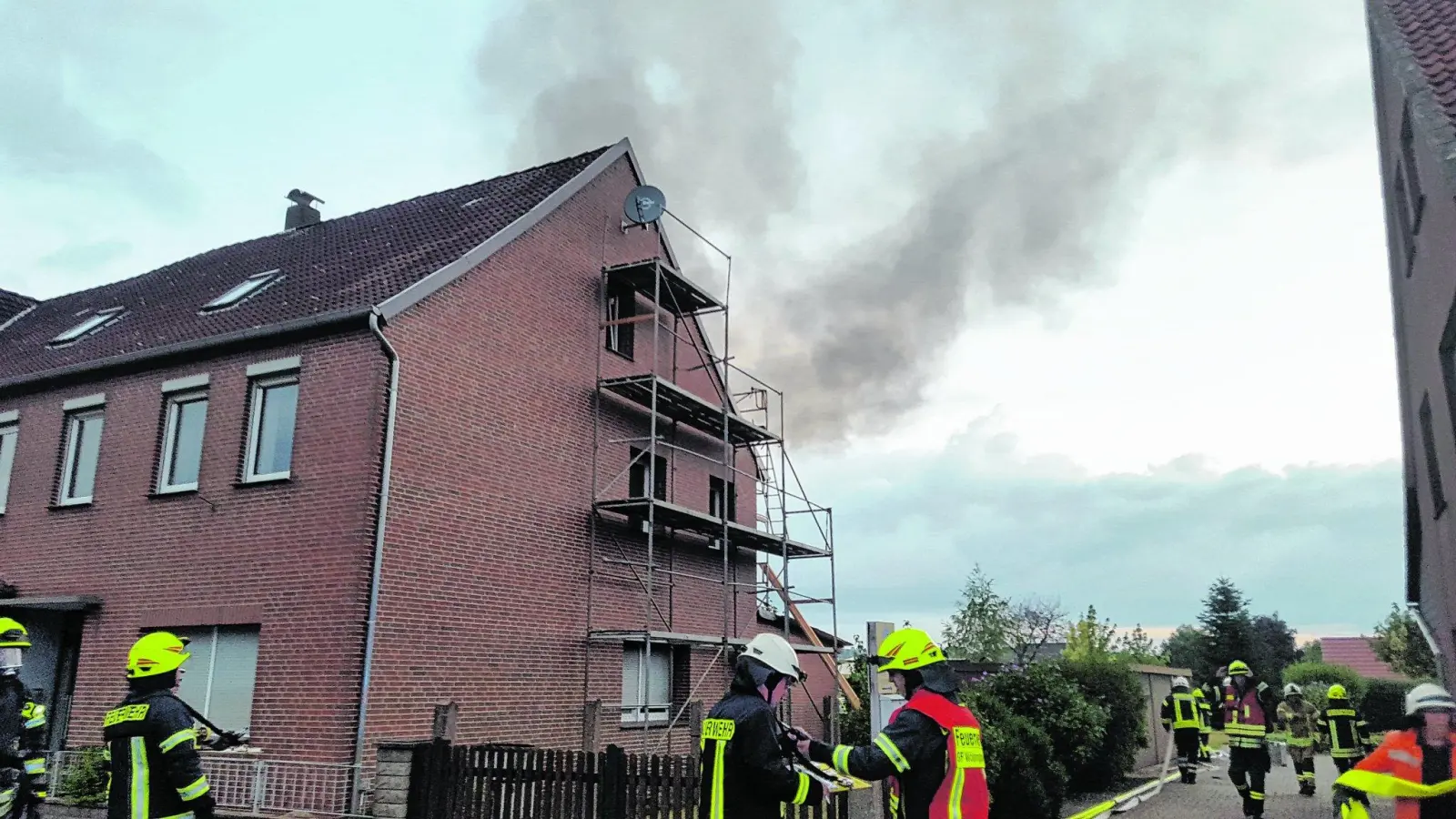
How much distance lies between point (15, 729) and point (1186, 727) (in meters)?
16.7

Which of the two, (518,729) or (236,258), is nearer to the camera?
(518,729)

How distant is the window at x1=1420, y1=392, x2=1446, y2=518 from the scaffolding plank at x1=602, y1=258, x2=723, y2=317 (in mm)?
10985

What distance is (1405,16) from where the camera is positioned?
10.7m

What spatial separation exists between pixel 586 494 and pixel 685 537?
2.85 metres

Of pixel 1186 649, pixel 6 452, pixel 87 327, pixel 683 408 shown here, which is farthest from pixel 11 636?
pixel 1186 649

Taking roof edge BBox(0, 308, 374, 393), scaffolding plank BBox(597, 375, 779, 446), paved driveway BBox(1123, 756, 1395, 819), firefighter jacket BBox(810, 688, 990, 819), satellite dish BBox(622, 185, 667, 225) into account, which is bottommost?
paved driveway BBox(1123, 756, 1395, 819)

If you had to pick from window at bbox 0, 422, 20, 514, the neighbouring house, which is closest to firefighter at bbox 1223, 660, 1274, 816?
the neighbouring house

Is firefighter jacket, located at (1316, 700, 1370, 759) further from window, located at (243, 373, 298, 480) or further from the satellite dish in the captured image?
window, located at (243, 373, 298, 480)

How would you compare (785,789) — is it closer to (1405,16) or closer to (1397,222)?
(1405,16)

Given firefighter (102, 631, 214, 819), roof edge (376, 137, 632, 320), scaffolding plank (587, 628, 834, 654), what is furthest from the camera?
scaffolding plank (587, 628, 834, 654)

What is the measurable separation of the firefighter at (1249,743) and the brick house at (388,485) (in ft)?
25.0

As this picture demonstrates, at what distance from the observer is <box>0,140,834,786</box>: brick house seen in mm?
11906

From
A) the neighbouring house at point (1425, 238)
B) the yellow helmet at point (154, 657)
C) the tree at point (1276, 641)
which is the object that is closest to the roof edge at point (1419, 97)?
the neighbouring house at point (1425, 238)

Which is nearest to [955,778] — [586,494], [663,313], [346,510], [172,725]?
[172,725]
